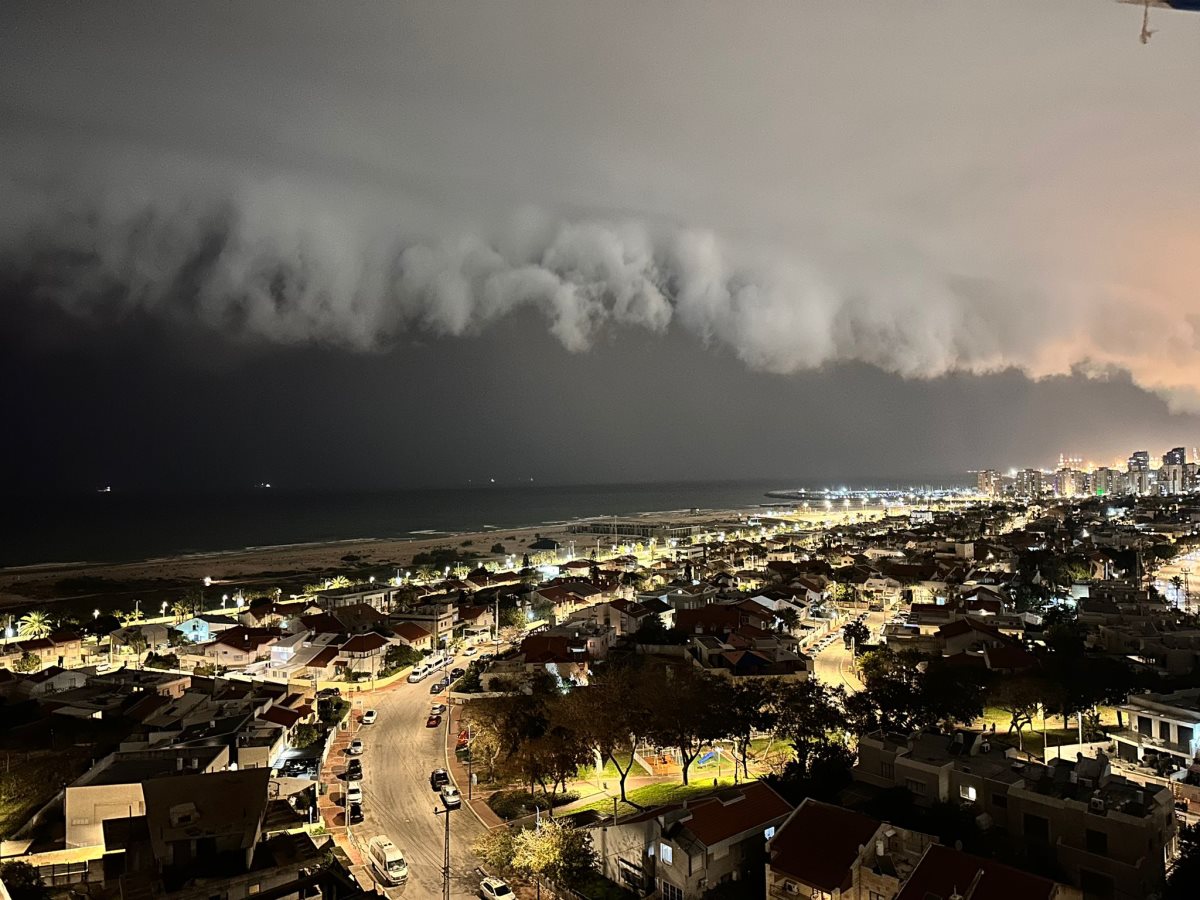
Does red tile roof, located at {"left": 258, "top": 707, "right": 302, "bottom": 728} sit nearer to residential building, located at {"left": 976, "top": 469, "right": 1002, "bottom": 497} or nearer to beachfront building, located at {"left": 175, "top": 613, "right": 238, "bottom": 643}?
beachfront building, located at {"left": 175, "top": 613, "right": 238, "bottom": 643}

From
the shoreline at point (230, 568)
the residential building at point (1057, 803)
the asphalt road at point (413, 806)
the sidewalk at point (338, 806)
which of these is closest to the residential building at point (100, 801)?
the sidewalk at point (338, 806)

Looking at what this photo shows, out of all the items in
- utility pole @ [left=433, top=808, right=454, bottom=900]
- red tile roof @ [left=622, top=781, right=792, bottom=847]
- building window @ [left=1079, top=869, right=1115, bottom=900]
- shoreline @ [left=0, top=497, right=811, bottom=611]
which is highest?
red tile roof @ [left=622, top=781, right=792, bottom=847]

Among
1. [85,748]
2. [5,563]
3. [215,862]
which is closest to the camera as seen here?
[215,862]

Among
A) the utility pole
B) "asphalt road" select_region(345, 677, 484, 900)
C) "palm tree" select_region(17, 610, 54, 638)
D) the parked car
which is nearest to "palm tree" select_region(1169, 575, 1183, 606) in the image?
"asphalt road" select_region(345, 677, 484, 900)

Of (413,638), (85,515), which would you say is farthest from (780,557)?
(85,515)

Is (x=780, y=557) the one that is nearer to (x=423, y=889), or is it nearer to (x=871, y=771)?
(x=871, y=771)

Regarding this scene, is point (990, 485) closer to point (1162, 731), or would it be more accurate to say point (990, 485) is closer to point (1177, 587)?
point (1177, 587)

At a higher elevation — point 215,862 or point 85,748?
point 215,862
